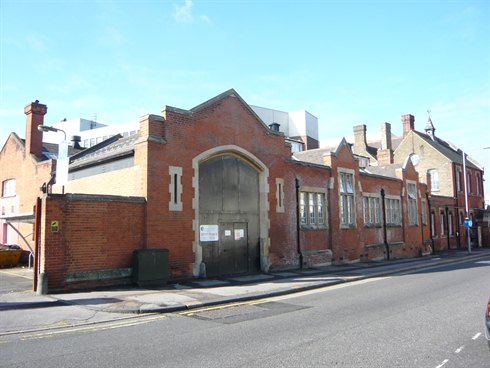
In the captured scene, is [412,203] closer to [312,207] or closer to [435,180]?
[435,180]

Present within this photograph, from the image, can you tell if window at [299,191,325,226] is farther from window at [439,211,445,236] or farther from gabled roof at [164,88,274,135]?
window at [439,211,445,236]

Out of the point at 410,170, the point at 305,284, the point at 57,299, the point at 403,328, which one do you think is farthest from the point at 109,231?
the point at 410,170

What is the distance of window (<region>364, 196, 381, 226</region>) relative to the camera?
2634cm

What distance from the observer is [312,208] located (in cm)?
2170

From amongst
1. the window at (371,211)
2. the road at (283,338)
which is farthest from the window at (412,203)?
the road at (283,338)

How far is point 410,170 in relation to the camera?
105 ft

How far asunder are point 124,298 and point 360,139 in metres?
42.9

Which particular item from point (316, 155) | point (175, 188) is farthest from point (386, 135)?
point (175, 188)

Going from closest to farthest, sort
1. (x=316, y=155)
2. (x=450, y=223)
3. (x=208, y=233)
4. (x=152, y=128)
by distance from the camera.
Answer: (x=152, y=128) < (x=208, y=233) < (x=316, y=155) < (x=450, y=223)

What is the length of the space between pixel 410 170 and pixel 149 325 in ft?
92.1

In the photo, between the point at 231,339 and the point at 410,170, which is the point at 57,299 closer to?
the point at 231,339

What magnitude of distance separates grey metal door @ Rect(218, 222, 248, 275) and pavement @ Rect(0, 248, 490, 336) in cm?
88

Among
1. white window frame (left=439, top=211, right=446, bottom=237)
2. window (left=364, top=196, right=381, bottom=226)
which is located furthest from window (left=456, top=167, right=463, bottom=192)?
window (left=364, top=196, right=381, bottom=226)

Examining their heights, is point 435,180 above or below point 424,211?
above
